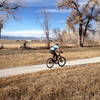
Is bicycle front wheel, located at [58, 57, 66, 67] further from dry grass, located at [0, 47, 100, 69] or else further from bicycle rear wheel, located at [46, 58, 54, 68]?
dry grass, located at [0, 47, 100, 69]

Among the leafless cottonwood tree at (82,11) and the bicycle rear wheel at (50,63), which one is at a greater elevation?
the leafless cottonwood tree at (82,11)

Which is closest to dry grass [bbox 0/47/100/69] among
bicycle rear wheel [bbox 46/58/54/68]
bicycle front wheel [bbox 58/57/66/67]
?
bicycle rear wheel [bbox 46/58/54/68]

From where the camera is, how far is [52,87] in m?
10.1

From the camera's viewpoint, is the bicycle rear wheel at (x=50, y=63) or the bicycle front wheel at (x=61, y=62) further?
the bicycle front wheel at (x=61, y=62)

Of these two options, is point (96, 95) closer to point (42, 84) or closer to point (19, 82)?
point (42, 84)

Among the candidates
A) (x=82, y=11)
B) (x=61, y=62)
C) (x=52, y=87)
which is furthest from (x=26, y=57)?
(x=82, y=11)

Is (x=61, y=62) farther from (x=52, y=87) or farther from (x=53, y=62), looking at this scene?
(x=52, y=87)

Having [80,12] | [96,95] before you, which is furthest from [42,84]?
[80,12]

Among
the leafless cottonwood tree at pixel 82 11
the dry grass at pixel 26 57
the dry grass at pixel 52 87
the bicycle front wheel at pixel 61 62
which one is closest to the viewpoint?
the dry grass at pixel 52 87

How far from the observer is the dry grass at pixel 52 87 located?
29.7 feet

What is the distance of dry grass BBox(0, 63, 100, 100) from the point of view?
29.7ft

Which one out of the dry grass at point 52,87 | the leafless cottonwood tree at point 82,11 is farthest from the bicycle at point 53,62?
the leafless cottonwood tree at point 82,11

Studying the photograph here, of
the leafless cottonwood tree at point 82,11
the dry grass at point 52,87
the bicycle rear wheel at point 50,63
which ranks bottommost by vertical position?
the dry grass at point 52,87

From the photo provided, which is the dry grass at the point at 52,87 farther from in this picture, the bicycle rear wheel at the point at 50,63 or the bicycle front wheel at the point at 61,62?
the bicycle front wheel at the point at 61,62
